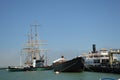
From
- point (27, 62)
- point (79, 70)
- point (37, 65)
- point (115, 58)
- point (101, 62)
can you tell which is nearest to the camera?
point (79, 70)

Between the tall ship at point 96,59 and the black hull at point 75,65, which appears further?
the tall ship at point 96,59

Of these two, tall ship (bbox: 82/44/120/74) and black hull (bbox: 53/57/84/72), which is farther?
tall ship (bbox: 82/44/120/74)

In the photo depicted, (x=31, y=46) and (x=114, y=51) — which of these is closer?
(x=114, y=51)

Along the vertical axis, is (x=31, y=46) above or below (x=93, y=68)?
above

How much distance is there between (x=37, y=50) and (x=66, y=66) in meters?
53.8

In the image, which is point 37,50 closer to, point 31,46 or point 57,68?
point 31,46

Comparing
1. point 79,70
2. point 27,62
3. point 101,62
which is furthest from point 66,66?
point 27,62

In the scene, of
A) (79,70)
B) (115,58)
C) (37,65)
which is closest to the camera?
(79,70)

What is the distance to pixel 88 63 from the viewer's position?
105500 mm

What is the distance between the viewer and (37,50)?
435 ft

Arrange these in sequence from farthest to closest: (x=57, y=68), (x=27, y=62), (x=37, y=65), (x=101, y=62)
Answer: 1. (x=27, y=62)
2. (x=37, y=65)
3. (x=101, y=62)
4. (x=57, y=68)

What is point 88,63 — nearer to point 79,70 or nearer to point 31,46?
point 79,70

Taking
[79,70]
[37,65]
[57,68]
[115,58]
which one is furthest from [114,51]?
[37,65]

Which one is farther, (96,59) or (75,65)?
(96,59)
